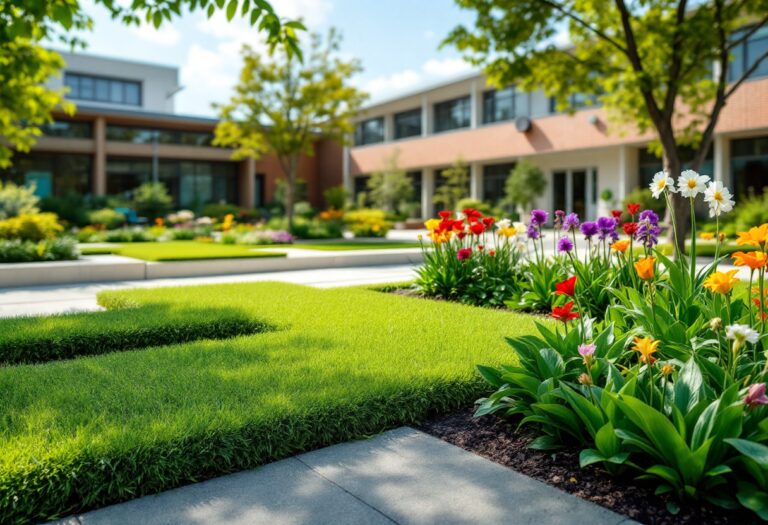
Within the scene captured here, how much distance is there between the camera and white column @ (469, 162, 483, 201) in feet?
117

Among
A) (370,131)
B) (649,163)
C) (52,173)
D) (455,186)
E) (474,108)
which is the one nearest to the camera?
(649,163)

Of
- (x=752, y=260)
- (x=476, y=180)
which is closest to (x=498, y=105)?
(x=476, y=180)

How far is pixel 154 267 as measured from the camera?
12195 mm

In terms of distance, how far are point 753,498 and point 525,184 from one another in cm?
2839

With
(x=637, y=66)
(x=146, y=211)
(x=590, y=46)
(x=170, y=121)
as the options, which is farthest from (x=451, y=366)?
(x=170, y=121)

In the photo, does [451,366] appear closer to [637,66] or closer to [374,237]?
[637,66]

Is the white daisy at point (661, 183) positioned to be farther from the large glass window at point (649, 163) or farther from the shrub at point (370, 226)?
the large glass window at point (649, 163)

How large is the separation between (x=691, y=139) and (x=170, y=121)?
1177 inches

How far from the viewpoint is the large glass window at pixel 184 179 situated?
1517 inches

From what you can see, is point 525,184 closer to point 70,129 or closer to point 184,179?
point 184,179

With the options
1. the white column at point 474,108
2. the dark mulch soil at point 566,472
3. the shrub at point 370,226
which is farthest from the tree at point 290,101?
the dark mulch soil at point 566,472

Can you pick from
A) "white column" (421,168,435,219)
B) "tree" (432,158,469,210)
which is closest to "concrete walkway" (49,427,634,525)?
"tree" (432,158,469,210)

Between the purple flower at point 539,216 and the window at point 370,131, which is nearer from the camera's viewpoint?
the purple flower at point 539,216

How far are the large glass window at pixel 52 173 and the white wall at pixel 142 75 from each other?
9635 millimetres
